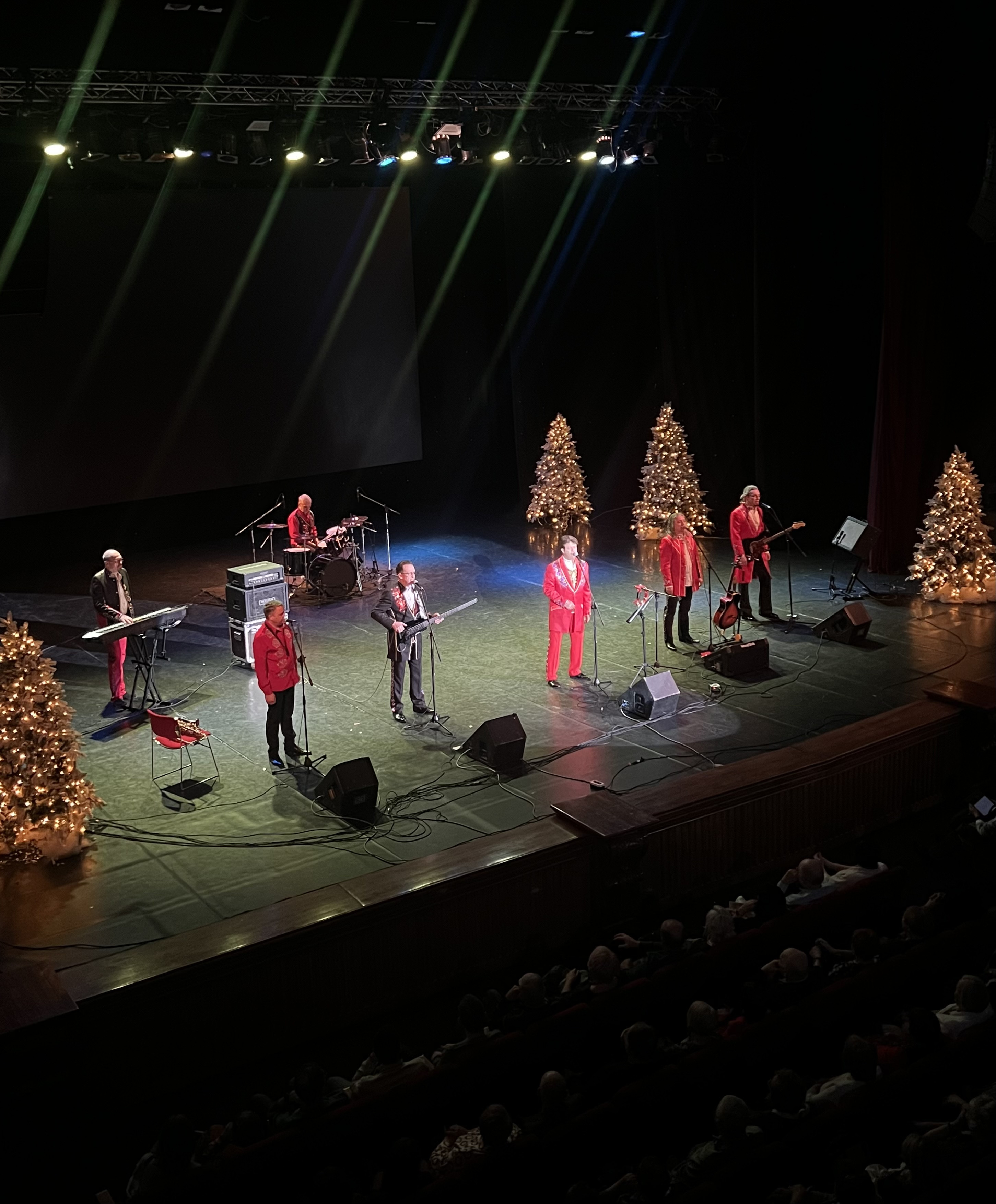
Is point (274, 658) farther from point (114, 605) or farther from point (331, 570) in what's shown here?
point (331, 570)

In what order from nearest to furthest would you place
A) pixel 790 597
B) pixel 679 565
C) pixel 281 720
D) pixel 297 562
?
pixel 281 720 < pixel 679 565 < pixel 790 597 < pixel 297 562

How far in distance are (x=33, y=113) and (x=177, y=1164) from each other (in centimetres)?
992

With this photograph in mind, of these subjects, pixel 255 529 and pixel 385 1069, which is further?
pixel 255 529

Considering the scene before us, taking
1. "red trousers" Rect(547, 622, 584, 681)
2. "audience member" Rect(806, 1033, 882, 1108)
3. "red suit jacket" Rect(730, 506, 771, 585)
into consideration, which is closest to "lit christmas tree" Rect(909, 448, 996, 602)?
"red suit jacket" Rect(730, 506, 771, 585)

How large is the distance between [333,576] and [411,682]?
3.81 meters

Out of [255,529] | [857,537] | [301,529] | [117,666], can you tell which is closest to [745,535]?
[857,537]

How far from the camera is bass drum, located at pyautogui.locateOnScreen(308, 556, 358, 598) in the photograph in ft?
46.4

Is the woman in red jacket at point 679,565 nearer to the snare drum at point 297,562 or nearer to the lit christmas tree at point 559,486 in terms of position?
the snare drum at point 297,562

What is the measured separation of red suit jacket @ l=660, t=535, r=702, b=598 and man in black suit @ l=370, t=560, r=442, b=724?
95.4 inches

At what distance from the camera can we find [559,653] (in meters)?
11.2

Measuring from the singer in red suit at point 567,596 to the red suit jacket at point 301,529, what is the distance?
13.7ft

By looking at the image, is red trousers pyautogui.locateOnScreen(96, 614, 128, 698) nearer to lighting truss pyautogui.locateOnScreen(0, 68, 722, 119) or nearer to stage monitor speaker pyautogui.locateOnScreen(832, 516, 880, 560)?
lighting truss pyautogui.locateOnScreen(0, 68, 722, 119)

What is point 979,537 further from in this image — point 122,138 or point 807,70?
point 122,138

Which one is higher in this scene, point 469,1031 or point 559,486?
point 559,486
